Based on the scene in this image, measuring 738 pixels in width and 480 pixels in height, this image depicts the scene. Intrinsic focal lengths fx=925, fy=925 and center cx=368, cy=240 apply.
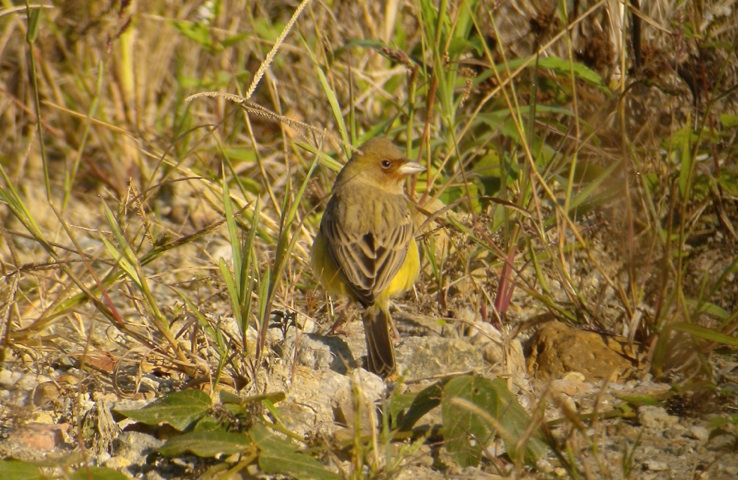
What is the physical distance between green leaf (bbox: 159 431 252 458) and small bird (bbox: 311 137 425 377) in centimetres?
108

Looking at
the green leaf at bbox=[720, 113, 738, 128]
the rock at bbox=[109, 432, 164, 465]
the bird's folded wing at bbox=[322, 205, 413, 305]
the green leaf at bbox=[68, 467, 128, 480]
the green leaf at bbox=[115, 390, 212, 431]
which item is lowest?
the rock at bbox=[109, 432, 164, 465]

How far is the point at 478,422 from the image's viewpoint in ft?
10.4

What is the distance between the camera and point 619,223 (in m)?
4.59

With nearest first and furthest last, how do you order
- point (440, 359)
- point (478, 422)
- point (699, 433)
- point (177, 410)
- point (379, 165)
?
point (478, 422), point (177, 410), point (699, 433), point (440, 359), point (379, 165)

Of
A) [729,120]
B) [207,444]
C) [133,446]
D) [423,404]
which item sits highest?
[729,120]

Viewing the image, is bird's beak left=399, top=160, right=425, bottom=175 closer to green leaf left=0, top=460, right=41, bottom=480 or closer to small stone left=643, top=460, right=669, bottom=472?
small stone left=643, top=460, right=669, bottom=472

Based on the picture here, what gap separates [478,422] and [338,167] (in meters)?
2.38

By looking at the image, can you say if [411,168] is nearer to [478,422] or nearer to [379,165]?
[379,165]

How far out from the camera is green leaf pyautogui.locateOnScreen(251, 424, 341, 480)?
300 cm

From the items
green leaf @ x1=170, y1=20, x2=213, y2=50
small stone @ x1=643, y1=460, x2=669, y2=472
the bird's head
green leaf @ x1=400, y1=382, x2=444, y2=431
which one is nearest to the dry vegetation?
green leaf @ x1=170, y1=20, x2=213, y2=50

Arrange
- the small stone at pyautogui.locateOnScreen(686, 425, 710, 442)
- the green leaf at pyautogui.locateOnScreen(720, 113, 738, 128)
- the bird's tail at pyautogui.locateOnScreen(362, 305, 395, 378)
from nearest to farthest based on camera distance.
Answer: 1. the small stone at pyautogui.locateOnScreen(686, 425, 710, 442)
2. the bird's tail at pyautogui.locateOnScreen(362, 305, 395, 378)
3. the green leaf at pyautogui.locateOnScreen(720, 113, 738, 128)

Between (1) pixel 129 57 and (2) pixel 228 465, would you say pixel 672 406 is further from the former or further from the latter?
(1) pixel 129 57

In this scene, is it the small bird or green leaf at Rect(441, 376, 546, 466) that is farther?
the small bird

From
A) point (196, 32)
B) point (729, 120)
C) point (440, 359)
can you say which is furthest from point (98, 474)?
point (196, 32)
